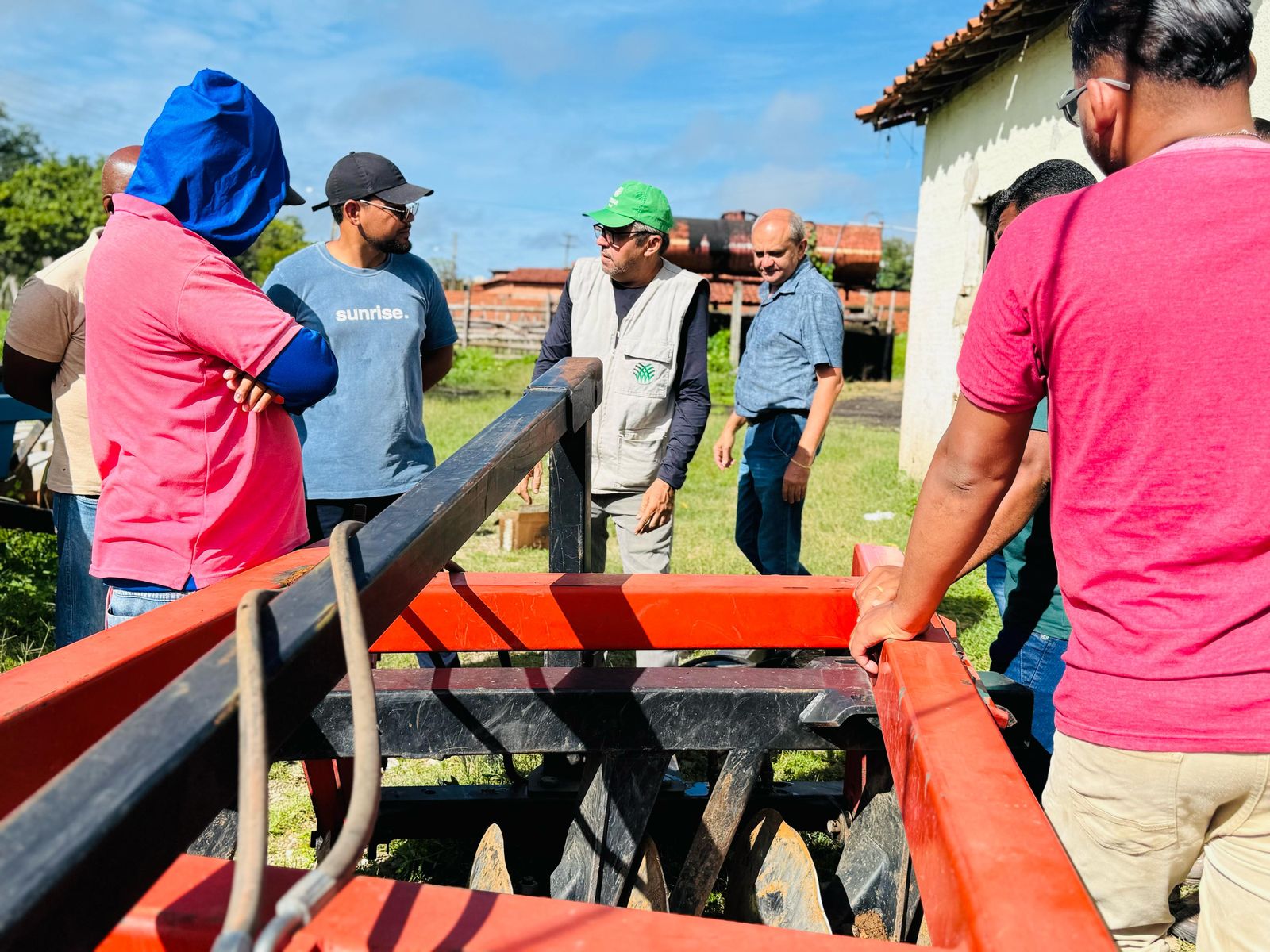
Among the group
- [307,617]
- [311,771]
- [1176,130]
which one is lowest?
[311,771]

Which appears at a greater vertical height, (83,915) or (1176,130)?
(1176,130)

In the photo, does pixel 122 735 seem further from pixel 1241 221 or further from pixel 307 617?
pixel 1241 221

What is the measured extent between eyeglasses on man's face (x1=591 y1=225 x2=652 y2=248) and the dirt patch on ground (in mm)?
10299

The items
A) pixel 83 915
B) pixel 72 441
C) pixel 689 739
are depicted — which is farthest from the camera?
pixel 72 441

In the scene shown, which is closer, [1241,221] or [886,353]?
[1241,221]

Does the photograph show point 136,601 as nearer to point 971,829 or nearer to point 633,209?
point 971,829

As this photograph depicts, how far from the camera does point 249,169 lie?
2.21 m

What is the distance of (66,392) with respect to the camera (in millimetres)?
3008

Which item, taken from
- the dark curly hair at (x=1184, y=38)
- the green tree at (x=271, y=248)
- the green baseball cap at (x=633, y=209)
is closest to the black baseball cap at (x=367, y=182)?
the green baseball cap at (x=633, y=209)

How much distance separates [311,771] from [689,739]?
1.03 meters

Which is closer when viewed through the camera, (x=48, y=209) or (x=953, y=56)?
(x=953, y=56)

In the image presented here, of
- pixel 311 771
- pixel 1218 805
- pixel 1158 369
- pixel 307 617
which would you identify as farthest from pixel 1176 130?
pixel 311 771

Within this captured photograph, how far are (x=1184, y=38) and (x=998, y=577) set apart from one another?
74.6 inches

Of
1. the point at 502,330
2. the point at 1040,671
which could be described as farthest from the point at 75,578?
the point at 502,330
